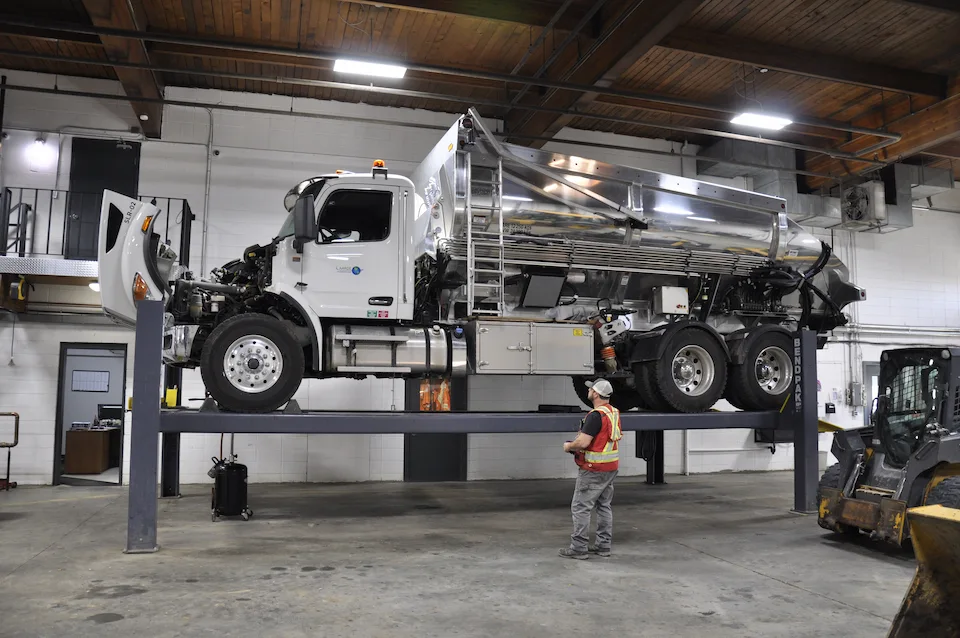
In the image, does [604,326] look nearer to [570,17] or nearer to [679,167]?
[570,17]

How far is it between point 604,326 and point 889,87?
6550 millimetres

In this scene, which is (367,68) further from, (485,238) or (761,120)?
(761,120)

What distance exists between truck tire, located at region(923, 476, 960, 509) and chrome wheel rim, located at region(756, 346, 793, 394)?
9.56 feet

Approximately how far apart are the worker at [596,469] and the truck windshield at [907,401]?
2.84 metres

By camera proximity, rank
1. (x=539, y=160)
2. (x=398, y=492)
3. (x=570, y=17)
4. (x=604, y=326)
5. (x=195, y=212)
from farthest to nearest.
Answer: (x=195, y=212)
(x=398, y=492)
(x=570, y=17)
(x=604, y=326)
(x=539, y=160)

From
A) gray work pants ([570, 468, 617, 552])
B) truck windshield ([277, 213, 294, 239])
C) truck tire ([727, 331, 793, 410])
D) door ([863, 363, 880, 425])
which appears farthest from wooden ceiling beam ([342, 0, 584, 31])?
door ([863, 363, 880, 425])

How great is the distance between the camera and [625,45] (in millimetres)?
8953

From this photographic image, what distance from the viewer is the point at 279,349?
23.2 feet

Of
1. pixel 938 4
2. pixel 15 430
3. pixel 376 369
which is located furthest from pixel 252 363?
pixel 938 4

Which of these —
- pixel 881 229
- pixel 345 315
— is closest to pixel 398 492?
pixel 345 315

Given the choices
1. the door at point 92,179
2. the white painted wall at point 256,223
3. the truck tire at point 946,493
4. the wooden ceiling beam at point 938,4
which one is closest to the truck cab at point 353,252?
Answer: the white painted wall at point 256,223

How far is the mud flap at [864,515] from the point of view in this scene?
6.23 metres

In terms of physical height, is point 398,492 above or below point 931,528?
below

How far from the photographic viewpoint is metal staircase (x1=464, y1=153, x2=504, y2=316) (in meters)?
7.46
